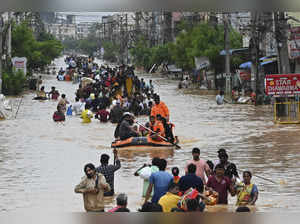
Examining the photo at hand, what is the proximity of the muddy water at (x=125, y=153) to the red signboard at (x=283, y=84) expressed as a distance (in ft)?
4.30

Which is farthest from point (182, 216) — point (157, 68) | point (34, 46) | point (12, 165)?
point (157, 68)

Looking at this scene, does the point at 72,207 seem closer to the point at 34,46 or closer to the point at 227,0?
the point at 227,0

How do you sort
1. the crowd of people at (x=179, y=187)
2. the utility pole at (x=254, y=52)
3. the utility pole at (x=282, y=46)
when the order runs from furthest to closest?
the utility pole at (x=254, y=52), the utility pole at (x=282, y=46), the crowd of people at (x=179, y=187)

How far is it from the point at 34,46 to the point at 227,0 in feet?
181

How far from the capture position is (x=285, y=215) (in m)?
3.42

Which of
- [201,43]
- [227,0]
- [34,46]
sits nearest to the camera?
[227,0]

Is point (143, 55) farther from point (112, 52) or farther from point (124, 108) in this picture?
point (112, 52)

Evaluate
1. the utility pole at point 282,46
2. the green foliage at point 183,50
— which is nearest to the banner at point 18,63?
the green foliage at point 183,50

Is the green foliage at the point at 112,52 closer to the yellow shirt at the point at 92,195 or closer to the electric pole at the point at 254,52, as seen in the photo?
the electric pole at the point at 254,52

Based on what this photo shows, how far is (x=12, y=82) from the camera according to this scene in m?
41.8

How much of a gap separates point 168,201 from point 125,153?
1025 centimetres

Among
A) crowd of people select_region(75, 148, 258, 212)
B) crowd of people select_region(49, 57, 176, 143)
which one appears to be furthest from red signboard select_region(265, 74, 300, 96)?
crowd of people select_region(75, 148, 258, 212)

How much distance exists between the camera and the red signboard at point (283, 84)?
2681 centimetres

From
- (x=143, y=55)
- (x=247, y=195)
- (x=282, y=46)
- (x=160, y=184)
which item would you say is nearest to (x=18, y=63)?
(x=282, y=46)
